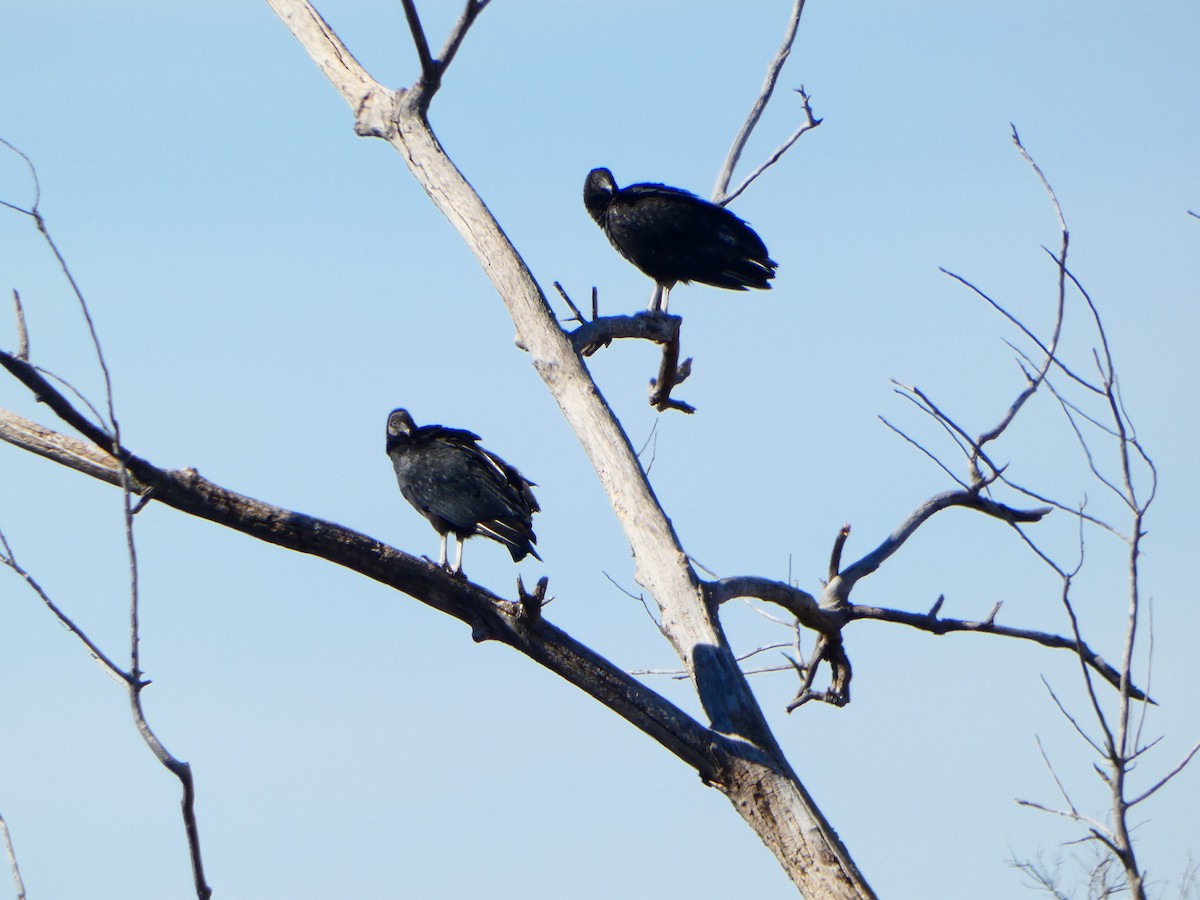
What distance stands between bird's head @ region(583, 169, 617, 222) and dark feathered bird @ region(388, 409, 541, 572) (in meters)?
1.92

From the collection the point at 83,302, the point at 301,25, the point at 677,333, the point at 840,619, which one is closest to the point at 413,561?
the point at 83,302

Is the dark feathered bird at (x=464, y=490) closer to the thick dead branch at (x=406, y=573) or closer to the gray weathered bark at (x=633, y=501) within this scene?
the gray weathered bark at (x=633, y=501)

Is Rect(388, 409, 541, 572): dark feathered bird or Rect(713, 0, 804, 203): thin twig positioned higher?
Rect(713, 0, 804, 203): thin twig

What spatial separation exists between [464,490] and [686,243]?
6.54 ft

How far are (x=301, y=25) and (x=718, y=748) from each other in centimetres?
392

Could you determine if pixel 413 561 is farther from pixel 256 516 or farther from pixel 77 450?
pixel 77 450

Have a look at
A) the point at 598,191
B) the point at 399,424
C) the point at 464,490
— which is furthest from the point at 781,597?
the point at 598,191

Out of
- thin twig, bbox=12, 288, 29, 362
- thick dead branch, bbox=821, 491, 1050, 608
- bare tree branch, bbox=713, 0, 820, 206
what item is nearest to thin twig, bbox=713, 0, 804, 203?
bare tree branch, bbox=713, 0, 820, 206

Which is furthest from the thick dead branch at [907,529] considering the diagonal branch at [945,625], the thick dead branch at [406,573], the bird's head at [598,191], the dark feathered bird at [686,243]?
the bird's head at [598,191]

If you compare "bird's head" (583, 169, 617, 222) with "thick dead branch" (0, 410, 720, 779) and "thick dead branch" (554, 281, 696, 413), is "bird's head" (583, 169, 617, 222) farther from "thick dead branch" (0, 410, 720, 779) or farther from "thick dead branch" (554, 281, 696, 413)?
"thick dead branch" (0, 410, 720, 779)

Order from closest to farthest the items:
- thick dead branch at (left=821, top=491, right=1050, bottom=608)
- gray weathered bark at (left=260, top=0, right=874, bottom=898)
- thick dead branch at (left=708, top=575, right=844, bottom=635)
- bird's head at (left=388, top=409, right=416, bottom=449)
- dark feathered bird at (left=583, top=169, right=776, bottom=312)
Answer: gray weathered bark at (left=260, top=0, right=874, bottom=898) < thick dead branch at (left=708, top=575, right=844, bottom=635) < thick dead branch at (left=821, top=491, right=1050, bottom=608) < bird's head at (left=388, top=409, right=416, bottom=449) < dark feathered bird at (left=583, top=169, right=776, bottom=312)

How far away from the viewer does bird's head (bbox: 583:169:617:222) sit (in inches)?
271

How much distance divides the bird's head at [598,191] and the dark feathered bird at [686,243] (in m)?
0.20

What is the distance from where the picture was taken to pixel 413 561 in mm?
3312
